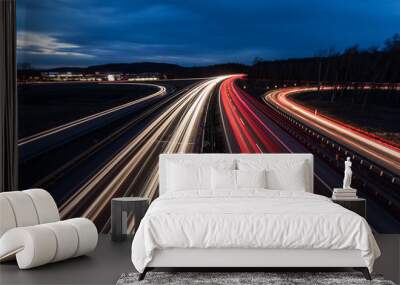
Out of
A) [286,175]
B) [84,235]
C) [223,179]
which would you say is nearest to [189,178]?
[223,179]

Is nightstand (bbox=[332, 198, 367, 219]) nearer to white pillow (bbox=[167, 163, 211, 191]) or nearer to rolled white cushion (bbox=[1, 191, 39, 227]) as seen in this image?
white pillow (bbox=[167, 163, 211, 191])

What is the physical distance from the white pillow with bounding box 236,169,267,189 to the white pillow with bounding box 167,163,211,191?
1.13 ft

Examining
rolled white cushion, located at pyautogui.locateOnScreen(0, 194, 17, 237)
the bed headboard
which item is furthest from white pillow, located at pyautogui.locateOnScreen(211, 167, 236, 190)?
rolled white cushion, located at pyautogui.locateOnScreen(0, 194, 17, 237)

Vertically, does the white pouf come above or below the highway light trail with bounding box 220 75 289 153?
below

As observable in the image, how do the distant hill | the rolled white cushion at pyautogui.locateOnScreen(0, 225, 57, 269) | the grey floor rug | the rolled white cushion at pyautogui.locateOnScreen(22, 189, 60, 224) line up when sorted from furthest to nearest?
1. the distant hill
2. the rolled white cushion at pyautogui.locateOnScreen(22, 189, 60, 224)
3. the rolled white cushion at pyautogui.locateOnScreen(0, 225, 57, 269)
4. the grey floor rug

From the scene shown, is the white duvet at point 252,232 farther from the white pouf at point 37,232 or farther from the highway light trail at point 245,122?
the highway light trail at point 245,122

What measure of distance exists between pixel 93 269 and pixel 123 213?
133 centimetres

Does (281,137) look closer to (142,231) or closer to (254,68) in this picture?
(254,68)

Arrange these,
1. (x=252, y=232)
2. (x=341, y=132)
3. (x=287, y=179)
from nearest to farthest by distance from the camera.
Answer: (x=252, y=232), (x=287, y=179), (x=341, y=132)

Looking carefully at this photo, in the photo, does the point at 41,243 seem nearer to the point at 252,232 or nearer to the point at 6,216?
the point at 6,216

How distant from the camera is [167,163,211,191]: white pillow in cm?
628

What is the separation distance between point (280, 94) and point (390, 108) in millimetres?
1385

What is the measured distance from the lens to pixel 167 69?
25.2ft

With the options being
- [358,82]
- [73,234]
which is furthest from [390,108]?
[73,234]
